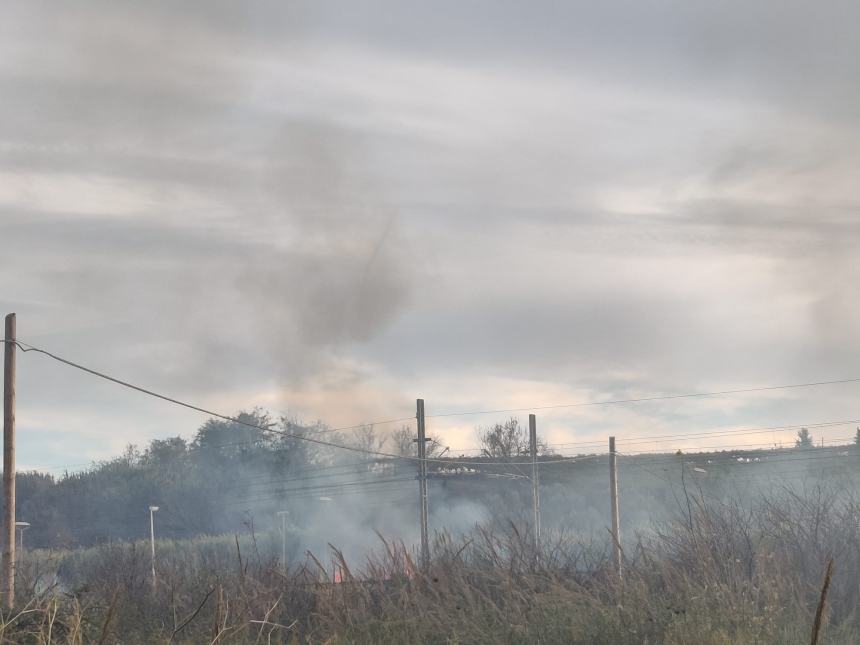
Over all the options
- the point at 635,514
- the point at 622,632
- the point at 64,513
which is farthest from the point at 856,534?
the point at 64,513

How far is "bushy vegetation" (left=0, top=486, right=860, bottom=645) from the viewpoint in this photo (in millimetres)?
14375

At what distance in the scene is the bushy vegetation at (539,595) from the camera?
14375mm

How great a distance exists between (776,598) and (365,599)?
7.73 metres

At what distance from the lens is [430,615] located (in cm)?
1725

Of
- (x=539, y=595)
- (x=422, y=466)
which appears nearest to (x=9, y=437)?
(x=539, y=595)

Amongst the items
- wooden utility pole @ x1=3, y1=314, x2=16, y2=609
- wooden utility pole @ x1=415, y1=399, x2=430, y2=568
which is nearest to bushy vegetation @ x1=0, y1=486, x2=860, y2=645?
wooden utility pole @ x1=3, y1=314, x2=16, y2=609

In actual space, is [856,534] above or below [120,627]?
above

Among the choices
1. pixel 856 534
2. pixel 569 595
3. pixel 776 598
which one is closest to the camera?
pixel 776 598

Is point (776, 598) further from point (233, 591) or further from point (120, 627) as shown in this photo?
point (120, 627)

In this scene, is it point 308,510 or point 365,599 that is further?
point 308,510

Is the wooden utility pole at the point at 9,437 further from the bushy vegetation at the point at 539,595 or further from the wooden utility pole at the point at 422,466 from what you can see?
the wooden utility pole at the point at 422,466

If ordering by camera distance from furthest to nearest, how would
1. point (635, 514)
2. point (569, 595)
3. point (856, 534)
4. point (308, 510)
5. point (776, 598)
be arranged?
point (308, 510) → point (635, 514) → point (856, 534) → point (569, 595) → point (776, 598)

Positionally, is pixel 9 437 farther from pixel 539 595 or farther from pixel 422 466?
pixel 422 466

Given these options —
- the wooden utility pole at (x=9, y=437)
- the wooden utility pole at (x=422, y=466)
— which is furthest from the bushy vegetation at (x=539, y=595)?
the wooden utility pole at (x=422, y=466)
